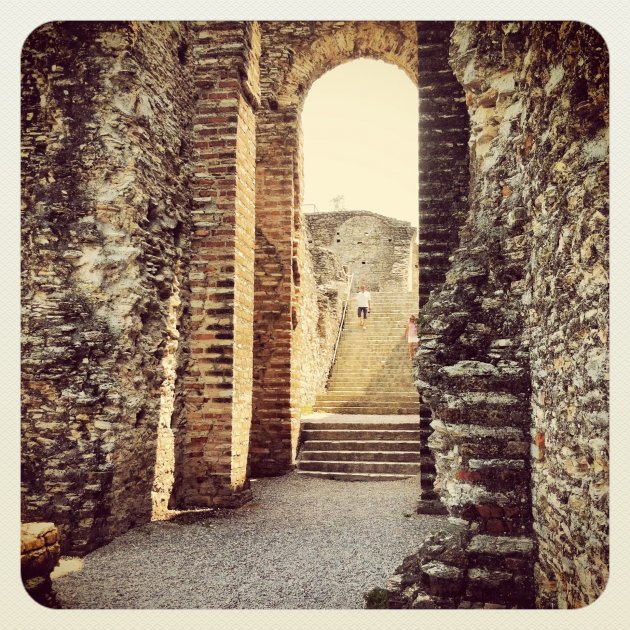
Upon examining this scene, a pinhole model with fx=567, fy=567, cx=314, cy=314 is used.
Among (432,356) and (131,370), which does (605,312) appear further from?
(131,370)

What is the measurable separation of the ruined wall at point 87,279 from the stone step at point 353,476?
2.82m

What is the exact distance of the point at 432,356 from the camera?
3234 mm

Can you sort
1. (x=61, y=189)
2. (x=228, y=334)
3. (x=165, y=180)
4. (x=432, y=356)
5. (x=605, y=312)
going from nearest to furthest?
(x=605, y=312), (x=432, y=356), (x=61, y=189), (x=165, y=180), (x=228, y=334)

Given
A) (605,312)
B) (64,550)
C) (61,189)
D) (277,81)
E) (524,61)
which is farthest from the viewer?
(277,81)

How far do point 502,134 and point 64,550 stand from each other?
384 centimetres

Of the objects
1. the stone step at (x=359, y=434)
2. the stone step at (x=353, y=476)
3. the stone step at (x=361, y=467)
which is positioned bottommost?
the stone step at (x=353, y=476)

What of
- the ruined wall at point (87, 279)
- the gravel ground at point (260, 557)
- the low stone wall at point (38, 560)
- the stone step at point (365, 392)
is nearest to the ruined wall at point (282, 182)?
the gravel ground at point (260, 557)

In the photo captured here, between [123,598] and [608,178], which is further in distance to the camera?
[123,598]

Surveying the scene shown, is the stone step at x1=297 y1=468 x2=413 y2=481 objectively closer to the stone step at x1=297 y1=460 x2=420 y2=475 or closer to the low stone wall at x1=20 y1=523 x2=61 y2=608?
the stone step at x1=297 y1=460 x2=420 y2=475

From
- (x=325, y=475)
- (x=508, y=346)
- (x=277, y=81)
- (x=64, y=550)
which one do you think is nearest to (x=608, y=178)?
(x=508, y=346)

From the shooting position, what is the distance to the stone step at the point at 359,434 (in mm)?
7359

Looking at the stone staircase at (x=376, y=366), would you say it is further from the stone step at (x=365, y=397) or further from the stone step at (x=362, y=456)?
the stone step at (x=362, y=456)

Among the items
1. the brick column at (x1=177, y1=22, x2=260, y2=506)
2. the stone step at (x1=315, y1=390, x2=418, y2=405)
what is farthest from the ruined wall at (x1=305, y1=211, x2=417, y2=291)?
the brick column at (x1=177, y1=22, x2=260, y2=506)

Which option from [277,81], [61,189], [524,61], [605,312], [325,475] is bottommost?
[325,475]
